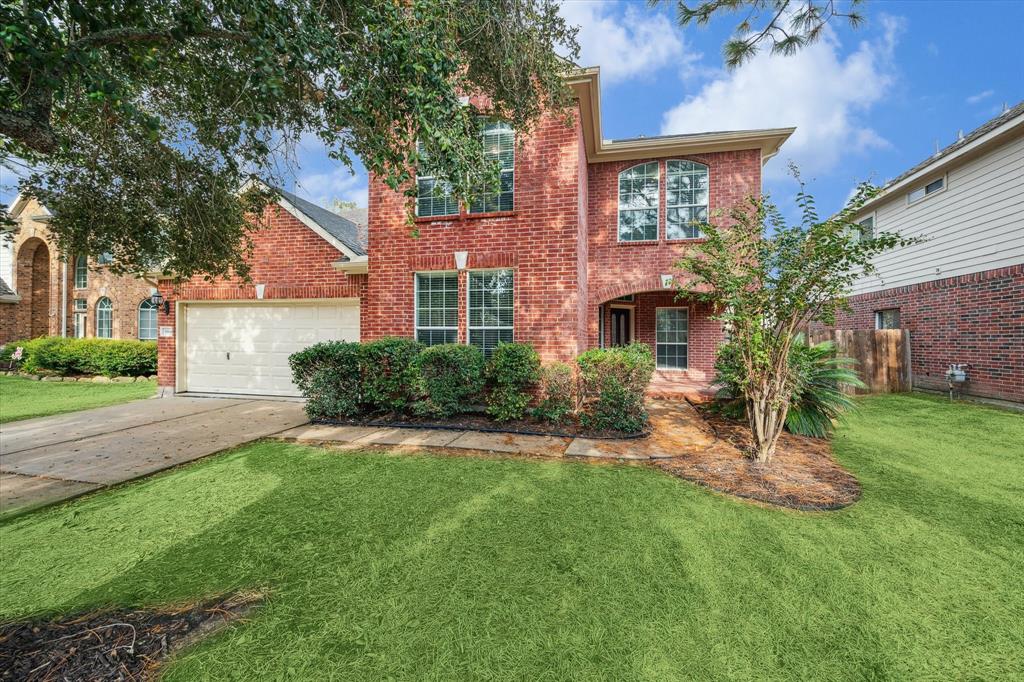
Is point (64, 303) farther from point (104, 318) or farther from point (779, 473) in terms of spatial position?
point (779, 473)

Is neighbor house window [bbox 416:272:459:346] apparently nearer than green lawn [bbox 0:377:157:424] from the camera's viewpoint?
Yes

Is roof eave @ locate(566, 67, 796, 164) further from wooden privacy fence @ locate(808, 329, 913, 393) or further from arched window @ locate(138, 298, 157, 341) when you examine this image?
arched window @ locate(138, 298, 157, 341)

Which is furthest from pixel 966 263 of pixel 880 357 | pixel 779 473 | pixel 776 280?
pixel 779 473

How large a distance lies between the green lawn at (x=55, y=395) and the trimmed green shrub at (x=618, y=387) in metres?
10.3

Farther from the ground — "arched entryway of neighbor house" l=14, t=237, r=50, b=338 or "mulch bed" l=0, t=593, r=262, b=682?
"arched entryway of neighbor house" l=14, t=237, r=50, b=338

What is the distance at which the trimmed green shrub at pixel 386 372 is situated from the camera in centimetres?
655

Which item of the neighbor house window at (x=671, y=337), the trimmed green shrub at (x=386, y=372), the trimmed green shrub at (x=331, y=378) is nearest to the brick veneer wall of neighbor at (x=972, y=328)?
the neighbor house window at (x=671, y=337)

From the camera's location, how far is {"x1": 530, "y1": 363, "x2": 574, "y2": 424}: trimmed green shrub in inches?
241

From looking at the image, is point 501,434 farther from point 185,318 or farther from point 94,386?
point 94,386

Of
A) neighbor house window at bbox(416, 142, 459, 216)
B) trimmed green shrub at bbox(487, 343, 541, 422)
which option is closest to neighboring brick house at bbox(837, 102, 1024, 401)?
trimmed green shrub at bbox(487, 343, 541, 422)

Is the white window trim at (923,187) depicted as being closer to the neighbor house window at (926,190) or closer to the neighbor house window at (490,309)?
the neighbor house window at (926,190)

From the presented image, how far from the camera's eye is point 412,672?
176 centimetres

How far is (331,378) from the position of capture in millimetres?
6566

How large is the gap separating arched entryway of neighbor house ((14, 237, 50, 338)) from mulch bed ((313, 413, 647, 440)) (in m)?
20.0
